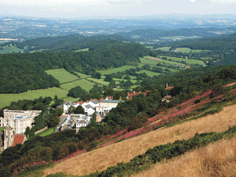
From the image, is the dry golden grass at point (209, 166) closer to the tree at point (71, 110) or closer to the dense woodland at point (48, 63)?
the tree at point (71, 110)

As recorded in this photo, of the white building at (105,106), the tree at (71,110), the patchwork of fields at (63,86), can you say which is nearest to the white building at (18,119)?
the tree at (71,110)

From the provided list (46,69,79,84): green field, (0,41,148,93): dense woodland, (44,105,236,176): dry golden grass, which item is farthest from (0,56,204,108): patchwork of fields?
(44,105,236,176): dry golden grass

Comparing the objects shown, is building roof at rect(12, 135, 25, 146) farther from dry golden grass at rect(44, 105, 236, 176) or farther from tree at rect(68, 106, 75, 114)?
dry golden grass at rect(44, 105, 236, 176)

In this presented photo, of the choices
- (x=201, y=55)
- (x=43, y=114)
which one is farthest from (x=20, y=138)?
(x=201, y=55)

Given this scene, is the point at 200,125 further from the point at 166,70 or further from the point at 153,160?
the point at 166,70

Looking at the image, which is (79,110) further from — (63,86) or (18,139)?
(63,86)

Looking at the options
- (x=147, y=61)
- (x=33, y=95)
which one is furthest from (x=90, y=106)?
(x=147, y=61)
